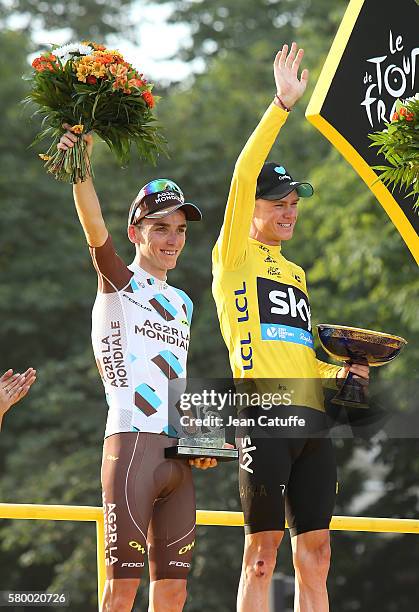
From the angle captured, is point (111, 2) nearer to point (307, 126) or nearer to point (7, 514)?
point (307, 126)

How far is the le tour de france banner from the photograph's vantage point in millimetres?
6609

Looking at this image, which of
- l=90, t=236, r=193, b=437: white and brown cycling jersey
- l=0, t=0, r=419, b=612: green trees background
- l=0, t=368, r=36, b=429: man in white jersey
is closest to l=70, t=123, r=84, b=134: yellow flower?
l=90, t=236, r=193, b=437: white and brown cycling jersey

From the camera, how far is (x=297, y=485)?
5.88 metres

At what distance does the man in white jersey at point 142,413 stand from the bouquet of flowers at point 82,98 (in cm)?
8

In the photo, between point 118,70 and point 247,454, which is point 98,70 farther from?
point 247,454

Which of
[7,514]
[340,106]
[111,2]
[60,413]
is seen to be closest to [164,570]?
[7,514]

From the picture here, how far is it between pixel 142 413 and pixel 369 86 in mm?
2333

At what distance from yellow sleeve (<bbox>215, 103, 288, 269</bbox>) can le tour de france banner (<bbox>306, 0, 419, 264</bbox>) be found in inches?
26.4

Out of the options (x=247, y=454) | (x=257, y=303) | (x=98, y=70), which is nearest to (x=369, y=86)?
(x=257, y=303)

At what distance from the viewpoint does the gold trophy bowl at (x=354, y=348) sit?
19.5 feet

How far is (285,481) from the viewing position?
5.79 meters

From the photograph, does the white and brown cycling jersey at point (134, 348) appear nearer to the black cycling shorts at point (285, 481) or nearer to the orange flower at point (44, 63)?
the black cycling shorts at point (285, 481)

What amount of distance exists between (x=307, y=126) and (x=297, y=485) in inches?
492

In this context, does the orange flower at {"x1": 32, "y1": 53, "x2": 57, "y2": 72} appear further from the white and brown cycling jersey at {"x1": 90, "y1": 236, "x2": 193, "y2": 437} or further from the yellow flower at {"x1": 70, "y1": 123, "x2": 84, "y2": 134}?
the white and brown cycling jersey at {"x1": 90, "y1": 236, "x2": 193, "y2": 437}
